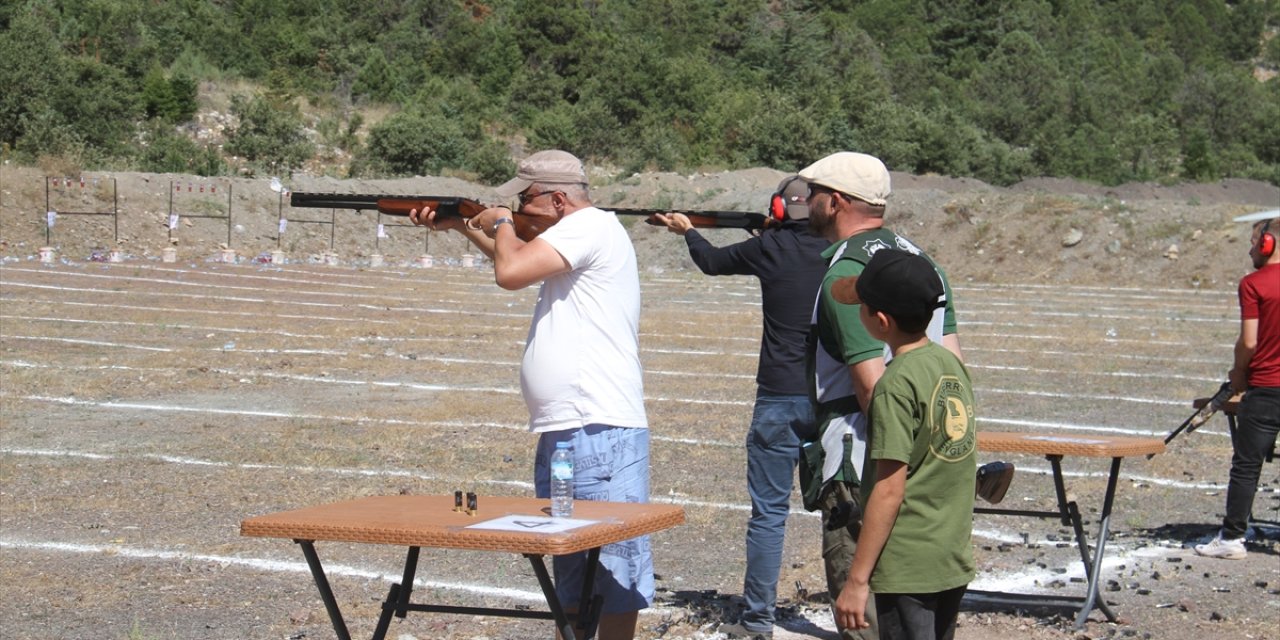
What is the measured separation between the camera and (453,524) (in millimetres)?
3723

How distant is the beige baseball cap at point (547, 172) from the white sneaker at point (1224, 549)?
4.22 metres

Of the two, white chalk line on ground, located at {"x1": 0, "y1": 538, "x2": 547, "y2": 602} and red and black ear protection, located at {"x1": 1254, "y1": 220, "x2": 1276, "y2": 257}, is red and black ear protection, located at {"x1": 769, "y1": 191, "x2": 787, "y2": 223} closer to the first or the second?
white chalk line on ground, located at {"x1": 0, "y1": 538, "x2": 547, "y2": 602}

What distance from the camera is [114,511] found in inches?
295

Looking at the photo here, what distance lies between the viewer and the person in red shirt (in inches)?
270

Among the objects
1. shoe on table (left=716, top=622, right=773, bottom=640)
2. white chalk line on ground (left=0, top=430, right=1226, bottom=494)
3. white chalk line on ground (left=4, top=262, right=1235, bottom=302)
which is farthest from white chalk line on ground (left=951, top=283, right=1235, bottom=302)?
shoe on table (left=716, top=622, right=773, bottom=640)

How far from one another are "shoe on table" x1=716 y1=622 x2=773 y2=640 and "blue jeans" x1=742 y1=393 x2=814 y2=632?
0.6 inches

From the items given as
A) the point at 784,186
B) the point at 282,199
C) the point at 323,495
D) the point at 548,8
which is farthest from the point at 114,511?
the point at 548,8

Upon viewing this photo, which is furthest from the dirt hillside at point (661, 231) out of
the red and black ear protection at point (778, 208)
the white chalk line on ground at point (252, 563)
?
the red and black ear protection at point (778, 208)

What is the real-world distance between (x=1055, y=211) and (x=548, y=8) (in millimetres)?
30606

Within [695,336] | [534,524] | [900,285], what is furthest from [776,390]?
[695,336]

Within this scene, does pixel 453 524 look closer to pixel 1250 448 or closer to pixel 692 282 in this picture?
pixel 1250 448

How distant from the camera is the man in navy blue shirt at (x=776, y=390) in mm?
5207

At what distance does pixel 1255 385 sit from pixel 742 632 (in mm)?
3228

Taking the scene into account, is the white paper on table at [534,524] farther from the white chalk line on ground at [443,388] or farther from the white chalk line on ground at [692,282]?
the white chalk line on ground at [692,282]
